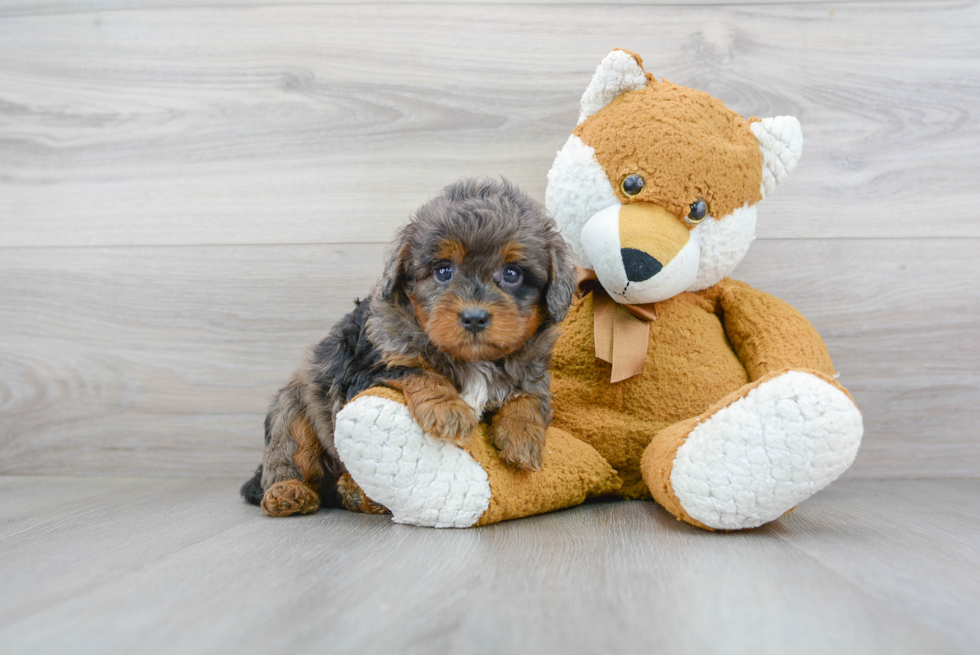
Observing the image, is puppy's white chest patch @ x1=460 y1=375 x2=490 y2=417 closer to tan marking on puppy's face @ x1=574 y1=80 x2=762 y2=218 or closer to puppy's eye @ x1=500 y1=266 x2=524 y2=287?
puppy's eye @ x1=500 y1=266 x2=524 y2=287

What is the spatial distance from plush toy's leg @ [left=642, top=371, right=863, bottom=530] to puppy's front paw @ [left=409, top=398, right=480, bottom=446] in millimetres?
466

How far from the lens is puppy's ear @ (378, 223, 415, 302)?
64.6 inches

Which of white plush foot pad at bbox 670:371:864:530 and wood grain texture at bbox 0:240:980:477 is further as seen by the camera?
wood grain texture at bbox 0:240:980:477

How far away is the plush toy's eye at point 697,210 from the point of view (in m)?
1.74

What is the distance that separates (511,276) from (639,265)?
12.6 inches

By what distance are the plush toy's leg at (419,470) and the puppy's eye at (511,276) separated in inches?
13.8

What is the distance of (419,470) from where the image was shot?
154cm

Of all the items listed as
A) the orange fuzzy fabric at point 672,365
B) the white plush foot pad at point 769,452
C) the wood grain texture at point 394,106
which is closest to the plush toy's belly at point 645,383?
the orange fuzzy fabric at point 672,365

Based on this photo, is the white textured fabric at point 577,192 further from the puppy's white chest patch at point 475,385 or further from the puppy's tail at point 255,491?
the puppy's tail at point 255,491

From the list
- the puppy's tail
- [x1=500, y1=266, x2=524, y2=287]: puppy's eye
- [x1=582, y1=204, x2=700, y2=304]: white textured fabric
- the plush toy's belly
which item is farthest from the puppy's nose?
the puppy's tail

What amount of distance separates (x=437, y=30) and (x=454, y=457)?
1.51 m

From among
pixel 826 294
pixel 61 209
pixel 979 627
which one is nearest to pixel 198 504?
pixel 61 209

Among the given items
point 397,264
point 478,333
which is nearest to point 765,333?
point 478,333

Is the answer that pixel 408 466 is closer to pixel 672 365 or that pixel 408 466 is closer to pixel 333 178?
pixel 672 365
